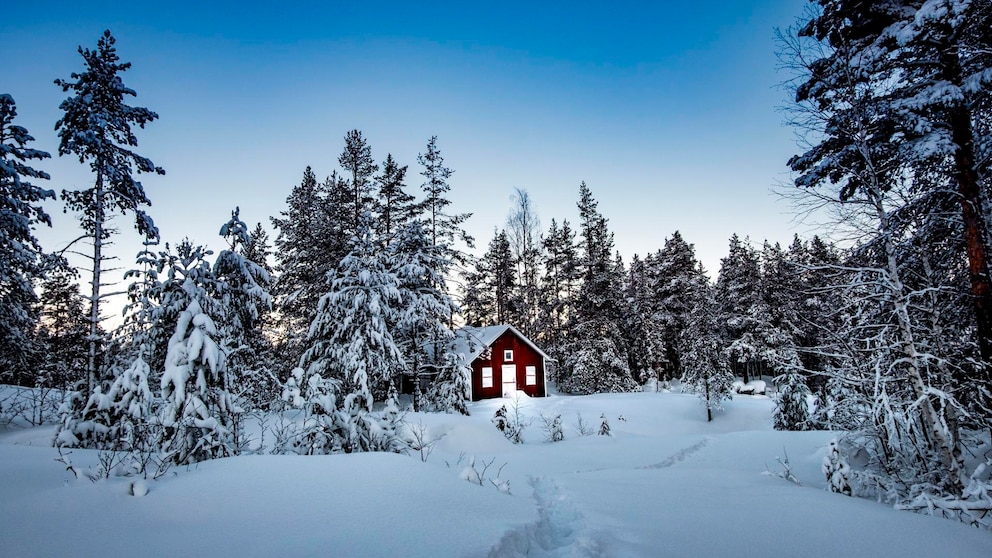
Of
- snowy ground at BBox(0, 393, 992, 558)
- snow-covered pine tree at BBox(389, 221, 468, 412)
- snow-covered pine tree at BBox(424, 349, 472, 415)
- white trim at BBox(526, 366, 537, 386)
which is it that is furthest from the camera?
white trim at BBox(526, 366, 537, 386)

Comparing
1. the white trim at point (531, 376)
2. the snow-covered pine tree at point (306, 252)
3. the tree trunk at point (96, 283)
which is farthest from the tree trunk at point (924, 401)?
the white trim at point (531, 376)

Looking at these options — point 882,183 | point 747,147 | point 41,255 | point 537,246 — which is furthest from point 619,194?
point 41,255

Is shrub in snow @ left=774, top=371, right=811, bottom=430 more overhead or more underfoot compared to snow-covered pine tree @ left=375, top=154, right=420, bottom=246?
more underfoot

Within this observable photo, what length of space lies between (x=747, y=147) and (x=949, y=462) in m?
8.89

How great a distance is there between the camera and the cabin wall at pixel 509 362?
1141 inches

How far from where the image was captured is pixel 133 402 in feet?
26.0

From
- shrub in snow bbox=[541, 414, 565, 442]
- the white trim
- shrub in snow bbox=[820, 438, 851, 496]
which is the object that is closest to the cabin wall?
the white trim

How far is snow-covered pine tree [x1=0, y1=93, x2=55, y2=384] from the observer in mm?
12562

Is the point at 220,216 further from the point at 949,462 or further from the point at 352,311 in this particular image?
the point at 949,462

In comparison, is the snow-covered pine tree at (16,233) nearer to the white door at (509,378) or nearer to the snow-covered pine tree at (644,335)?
the white door at (509,378)

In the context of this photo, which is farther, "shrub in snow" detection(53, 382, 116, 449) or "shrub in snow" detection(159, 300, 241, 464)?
"shrub in snow" detection(53, 382, 116, 449)

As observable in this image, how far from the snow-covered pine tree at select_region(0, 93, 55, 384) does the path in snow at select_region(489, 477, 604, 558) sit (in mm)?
16779

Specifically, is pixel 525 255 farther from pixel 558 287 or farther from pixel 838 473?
pixel 838 473

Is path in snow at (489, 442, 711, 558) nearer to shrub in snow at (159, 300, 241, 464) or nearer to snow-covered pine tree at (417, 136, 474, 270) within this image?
shrub in snow at (159, 300, 241, 464)
